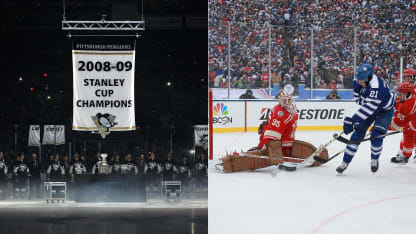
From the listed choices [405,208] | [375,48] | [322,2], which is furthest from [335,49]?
[405,208]

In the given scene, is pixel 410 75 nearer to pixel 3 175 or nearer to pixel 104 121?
pixel 104 121

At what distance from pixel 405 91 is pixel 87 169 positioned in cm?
293

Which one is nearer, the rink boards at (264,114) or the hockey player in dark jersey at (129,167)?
the hockey player in dark jersey at (129,167)

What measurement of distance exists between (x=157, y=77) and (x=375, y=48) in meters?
6.84

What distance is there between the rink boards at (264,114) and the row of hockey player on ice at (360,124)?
361cm

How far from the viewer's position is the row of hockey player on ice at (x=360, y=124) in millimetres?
3920

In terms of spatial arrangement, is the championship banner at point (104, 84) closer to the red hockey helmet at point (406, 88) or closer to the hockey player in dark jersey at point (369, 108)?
the hockey player in dark jersey at point (369, 108)

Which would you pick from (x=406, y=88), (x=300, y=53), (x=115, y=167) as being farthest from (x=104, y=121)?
(x=300, y=53)

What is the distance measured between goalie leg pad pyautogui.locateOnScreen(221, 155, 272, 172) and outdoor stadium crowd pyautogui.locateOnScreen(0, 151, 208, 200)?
1043 millimetres

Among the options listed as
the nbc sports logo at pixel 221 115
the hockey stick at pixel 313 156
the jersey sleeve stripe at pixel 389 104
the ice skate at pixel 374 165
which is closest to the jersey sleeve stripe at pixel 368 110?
the jersey sleeve stripe at pixel 389 104

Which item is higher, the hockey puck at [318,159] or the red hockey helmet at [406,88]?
the red hockey helmet at [406,88]

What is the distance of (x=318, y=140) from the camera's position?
7.23 metres

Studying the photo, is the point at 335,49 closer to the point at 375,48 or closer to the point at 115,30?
the point at 375,48

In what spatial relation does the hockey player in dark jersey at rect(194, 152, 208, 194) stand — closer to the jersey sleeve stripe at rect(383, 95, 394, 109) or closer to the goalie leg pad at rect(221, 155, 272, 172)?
the goalie leg pad at rect(221, 155, 272, 172)
